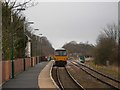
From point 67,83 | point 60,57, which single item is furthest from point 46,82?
point 60,57

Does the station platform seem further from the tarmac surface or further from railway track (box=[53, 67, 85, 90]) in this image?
railway track (box=[53, 67, 85, 90])

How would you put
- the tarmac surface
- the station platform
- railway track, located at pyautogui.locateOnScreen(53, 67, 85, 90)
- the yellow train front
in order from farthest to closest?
1. the yellow train front
2. railway track, located at pyautogui.locateOnScreen(53, 67, 85, 90)
3. the station platform
4. the tarmac surface

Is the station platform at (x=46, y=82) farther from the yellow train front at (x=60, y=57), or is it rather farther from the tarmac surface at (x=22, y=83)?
the yellow train front at (x=60, y=57)

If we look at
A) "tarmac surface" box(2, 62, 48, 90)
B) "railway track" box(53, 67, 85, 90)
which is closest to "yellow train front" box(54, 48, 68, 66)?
"railway track" box(53, 67, 85, 90)

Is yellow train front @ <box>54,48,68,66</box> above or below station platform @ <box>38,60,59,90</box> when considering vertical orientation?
above

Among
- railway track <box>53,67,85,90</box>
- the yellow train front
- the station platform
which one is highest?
the yellow train front

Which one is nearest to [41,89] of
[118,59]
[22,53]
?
[22,53]

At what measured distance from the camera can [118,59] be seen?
5831cm

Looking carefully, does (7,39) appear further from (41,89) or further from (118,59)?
(118,59)

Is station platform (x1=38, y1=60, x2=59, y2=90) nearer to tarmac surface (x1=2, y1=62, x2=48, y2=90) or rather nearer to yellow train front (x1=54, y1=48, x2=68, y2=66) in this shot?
tarmac surface (x1=2, y1=62, x2=48, y2=90)

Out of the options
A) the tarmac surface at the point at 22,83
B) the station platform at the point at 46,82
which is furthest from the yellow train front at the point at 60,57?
the tarmac surface at the point at 22,83

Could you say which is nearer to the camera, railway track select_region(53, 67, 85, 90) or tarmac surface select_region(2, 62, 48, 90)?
tarmac surface select_region(2, 62, 48, 90)

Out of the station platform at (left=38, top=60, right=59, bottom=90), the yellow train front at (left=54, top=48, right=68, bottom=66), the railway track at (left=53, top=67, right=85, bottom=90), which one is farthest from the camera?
the yellow train front at (left=54, top=48, right=68, bottom=66)

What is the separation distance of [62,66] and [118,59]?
11.7 m
